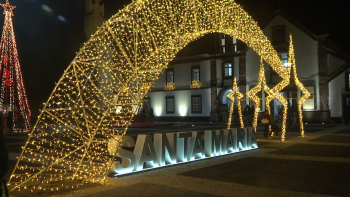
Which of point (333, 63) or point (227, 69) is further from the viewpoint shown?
point (227, 69)

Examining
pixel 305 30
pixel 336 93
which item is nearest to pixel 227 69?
pixel 305 30

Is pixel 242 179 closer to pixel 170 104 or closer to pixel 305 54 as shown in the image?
pixel 305 54

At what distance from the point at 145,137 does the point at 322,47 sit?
86.5ft

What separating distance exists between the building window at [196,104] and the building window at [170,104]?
2431 millimetres

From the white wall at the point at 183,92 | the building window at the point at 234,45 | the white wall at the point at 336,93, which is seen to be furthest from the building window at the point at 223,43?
the white wall at the point at 336,93

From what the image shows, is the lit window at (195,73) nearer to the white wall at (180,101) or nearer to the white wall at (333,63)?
the white wall at (180,101)

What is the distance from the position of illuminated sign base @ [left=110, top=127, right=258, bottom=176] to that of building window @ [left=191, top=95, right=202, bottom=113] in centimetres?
2384

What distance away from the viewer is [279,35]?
103ft

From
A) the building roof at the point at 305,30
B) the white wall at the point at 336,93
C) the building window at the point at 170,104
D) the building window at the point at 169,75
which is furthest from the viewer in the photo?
the building window at the point at 169,75

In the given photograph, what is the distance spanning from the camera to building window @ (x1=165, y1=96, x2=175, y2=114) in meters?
37.1

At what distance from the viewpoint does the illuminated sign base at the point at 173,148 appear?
7555 mm

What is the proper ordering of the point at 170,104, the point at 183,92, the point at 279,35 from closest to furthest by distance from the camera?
the point at 279,35
the point at 183,92
the point at 170,104

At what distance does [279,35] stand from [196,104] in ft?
36.0

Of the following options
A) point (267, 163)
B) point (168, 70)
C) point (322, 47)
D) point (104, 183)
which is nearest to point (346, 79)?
point (322, 47)
